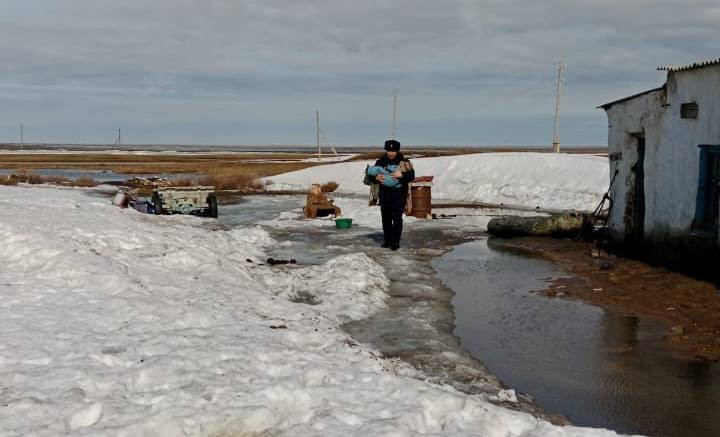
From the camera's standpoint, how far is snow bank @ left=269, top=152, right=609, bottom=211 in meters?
28.2

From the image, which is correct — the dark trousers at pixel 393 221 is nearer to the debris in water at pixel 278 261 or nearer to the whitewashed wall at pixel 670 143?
the debris in water at pixel 278 261

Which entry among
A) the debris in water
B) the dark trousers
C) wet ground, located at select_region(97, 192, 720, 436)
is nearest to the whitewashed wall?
wet ground, located at select_region(97, 192, 720, 436)

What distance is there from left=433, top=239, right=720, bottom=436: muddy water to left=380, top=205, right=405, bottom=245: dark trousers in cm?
302

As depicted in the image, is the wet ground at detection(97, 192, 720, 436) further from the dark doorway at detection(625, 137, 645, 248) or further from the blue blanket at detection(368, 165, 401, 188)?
the dark doorway at detection(625, 137, 645, 248)

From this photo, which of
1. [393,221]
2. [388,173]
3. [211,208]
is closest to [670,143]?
[388,173]

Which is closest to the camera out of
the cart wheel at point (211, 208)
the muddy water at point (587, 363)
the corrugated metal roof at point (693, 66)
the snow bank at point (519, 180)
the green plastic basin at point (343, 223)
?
the muddy water at point (587, 363)

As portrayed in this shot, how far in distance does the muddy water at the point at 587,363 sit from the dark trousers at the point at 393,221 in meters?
3.02

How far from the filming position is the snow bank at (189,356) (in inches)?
168

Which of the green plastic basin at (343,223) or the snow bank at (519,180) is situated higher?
the snow bank at (519,180)

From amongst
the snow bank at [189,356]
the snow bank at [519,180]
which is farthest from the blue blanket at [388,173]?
the snow bank at [519,180]

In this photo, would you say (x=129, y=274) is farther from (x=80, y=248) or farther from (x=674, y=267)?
(x=674, y=267)

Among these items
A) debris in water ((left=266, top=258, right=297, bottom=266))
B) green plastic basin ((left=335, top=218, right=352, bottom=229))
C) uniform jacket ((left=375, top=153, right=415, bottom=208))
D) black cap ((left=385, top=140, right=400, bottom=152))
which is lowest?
debris in water ((left=266, top=258, right=297, bottom=266))

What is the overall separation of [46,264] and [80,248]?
1248mm

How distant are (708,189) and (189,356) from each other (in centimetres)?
969
